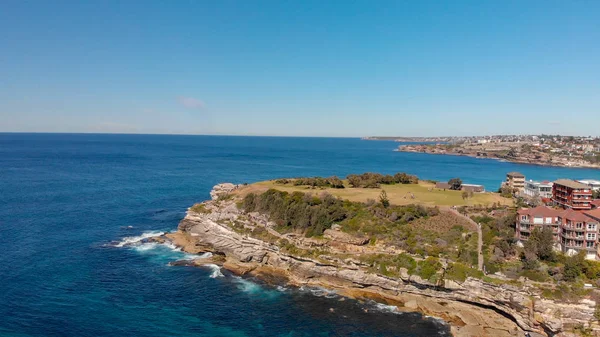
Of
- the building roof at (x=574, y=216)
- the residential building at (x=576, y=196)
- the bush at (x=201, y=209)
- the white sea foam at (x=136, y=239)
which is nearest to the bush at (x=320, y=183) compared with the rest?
the bush at (x=201, y=209)

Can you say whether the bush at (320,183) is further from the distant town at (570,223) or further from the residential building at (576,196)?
the residential building at (576,196)

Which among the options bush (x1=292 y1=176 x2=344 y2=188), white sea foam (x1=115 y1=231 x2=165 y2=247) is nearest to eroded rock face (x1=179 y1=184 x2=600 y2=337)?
white sea foam (x1=115 y1=231 x2=165 y2=247)

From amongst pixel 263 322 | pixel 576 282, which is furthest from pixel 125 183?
pixel 576 282

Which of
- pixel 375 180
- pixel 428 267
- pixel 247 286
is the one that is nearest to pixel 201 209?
pixel 247 286

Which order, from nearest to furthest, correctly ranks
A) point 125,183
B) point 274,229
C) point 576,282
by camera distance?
1. point 576,282
2. point 274,229
3. point 125,183

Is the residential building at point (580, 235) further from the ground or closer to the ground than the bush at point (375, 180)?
closer to the ground

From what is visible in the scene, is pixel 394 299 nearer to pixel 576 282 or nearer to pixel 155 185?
pixel 576 282

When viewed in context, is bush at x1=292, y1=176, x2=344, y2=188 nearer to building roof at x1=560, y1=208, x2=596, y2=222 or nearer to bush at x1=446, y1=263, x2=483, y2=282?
bush at x1=446, y1=263, x2=483, y2=282
